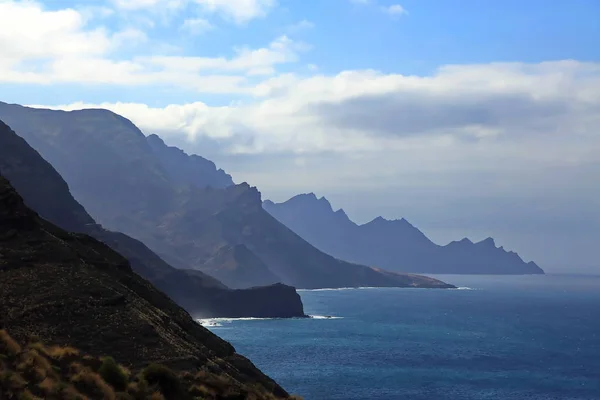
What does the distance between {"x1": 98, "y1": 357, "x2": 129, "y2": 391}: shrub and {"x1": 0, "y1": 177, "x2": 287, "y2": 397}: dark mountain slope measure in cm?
1214

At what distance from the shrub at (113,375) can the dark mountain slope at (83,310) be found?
39.8 feet

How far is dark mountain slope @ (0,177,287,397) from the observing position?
4403 cm

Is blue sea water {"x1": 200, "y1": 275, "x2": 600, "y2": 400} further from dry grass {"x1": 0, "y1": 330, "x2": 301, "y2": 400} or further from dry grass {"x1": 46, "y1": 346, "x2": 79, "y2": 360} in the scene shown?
dry grass {"x1": 46, "y1": 346, "x2": 79, "y2": 360}

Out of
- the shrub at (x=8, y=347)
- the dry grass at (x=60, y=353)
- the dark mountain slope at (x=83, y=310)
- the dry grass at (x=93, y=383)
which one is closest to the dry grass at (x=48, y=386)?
the dry grass at (x=93, y=383)

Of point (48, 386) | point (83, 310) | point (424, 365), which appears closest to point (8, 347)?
point (48, 386)

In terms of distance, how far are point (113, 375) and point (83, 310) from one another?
61.8 ft

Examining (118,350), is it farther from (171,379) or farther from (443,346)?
(443,346)

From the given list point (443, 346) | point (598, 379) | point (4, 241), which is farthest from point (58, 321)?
point (443, 346)

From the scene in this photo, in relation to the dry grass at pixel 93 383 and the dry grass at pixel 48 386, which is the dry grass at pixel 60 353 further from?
the dry grass at pixel 48 386

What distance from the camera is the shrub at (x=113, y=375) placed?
29.9 m

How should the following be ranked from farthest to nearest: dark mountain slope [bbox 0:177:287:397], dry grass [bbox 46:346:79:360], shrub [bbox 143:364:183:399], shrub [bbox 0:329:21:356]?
dark mountain slope [bbox 0:177:287:397], dry grass [bbox 46:346:79:360], shrub [bbox 143:364:183:399], shrub [bbox 0:329:21:356]

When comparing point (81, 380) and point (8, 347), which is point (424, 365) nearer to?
point (81, 380)

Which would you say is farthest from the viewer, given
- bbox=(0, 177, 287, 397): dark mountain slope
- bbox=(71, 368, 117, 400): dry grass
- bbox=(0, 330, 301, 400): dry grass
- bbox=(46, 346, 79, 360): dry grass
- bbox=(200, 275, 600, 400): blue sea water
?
bbox=(200, 275, 600, 400): blue sea water

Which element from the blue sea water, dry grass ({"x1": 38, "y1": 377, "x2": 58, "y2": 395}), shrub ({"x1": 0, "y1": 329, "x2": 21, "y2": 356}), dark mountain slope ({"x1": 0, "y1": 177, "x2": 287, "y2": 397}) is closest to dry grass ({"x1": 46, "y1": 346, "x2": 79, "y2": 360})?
shrub ({"x1": 0, "y1": 329, "x2": 21, "y2": 356})
